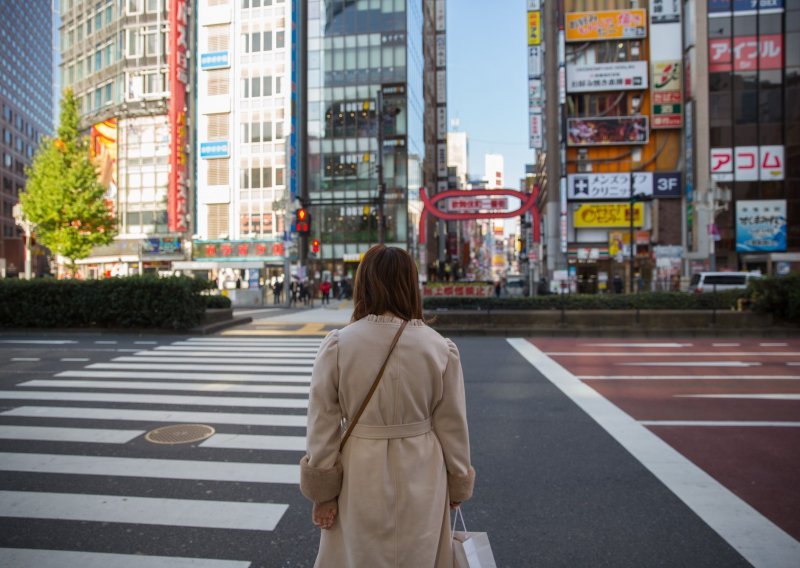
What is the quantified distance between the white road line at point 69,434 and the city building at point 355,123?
4530 cm

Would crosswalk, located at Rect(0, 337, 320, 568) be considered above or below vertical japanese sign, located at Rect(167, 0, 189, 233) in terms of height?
below

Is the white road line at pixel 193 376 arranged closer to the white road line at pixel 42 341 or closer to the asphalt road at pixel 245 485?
the asphalt road at pixel 245 485

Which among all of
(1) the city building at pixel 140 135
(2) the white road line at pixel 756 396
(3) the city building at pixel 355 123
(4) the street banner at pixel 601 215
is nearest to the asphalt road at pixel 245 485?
(2) the white road line at pixel 756 396

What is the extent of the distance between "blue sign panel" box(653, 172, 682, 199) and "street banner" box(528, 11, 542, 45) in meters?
20.1

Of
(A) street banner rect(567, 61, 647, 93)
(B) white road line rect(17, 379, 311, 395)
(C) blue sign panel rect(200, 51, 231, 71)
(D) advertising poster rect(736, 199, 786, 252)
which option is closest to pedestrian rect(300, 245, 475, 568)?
(B) white road line rect(17, 379, 311, 395)

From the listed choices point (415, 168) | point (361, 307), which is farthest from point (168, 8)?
point (361, 307)

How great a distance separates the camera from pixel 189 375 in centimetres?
1032

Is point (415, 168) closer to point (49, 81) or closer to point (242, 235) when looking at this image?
point (242, 235)

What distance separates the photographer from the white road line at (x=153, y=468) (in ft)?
16.9

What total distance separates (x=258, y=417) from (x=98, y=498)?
273cm

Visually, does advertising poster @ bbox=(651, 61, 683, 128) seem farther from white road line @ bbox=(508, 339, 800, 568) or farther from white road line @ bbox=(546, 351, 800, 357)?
white road line @ bbox=(508, 339, 800, 568)

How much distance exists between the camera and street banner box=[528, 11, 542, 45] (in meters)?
55.0

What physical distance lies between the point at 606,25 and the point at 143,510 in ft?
167

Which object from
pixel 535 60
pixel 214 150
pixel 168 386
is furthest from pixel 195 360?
pixel 535 60
